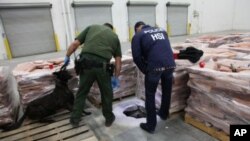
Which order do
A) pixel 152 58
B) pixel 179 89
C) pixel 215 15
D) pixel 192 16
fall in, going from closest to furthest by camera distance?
pixel 152 58 → pixel 179 89 → pixel 192 16 → pixel 215 15

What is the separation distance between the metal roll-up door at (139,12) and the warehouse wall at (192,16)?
0.23 m

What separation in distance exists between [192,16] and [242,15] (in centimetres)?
510

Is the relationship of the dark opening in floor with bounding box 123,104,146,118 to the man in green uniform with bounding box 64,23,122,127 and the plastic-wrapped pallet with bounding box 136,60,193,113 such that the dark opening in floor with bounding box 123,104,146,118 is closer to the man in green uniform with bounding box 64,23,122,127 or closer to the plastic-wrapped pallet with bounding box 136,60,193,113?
the plastic-wrapped pallet with bounding box 136,60,193,113

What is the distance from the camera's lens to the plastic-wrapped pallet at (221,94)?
206 cm

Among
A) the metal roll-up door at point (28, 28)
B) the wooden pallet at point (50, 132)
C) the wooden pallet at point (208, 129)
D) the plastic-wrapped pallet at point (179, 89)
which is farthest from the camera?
the metal roll-up door at point (28, 28)

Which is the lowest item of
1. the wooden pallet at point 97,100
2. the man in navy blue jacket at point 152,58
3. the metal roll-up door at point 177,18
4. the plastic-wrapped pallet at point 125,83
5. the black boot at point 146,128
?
the black boot at point 146,128

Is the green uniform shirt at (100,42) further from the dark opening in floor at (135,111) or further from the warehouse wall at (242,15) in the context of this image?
the warehouse wall at (242,15)

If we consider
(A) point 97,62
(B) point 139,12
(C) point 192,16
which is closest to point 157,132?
(A) point 97,62

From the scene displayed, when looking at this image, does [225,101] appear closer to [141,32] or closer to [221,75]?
[221,75]

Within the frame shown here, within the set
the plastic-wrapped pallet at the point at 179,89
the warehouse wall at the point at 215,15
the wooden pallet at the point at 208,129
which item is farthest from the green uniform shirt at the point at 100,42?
the warehouse wall at the point at 215,15

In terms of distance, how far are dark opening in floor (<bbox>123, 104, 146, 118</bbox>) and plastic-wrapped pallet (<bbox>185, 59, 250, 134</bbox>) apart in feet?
2.59

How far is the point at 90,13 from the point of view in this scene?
7.95 m

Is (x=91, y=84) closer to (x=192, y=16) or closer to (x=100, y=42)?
(x=100, y=42)

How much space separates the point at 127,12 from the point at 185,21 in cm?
430
